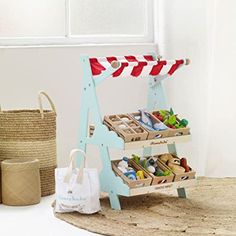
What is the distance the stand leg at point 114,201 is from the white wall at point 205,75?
76 centimetres

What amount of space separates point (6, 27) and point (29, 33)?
123mm

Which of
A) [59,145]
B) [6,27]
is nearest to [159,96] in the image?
[59,145]

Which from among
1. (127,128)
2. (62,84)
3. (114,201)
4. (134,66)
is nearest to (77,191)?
(114,201)

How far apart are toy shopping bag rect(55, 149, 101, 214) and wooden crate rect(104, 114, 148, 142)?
201 mm

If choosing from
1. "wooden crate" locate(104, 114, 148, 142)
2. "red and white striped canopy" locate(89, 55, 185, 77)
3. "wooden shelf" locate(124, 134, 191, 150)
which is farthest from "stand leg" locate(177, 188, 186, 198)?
"red and white striped canopy" locate(89, 55, 185, 77)

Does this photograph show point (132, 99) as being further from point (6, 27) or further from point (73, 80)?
point (6, 27)

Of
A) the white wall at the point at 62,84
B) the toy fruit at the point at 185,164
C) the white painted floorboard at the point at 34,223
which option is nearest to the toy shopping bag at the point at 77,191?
the white painted floorboard at the point at 34,223

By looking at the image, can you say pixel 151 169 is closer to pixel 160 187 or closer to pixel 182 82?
pixel 160 187

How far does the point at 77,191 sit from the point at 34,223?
0.68 feet

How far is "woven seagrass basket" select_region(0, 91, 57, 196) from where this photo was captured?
2.78 metres

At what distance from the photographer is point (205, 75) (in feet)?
10.3

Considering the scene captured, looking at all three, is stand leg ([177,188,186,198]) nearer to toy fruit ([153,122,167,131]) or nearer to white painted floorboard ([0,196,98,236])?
toy fruit ([153,122,167,131])

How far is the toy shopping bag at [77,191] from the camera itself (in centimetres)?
242

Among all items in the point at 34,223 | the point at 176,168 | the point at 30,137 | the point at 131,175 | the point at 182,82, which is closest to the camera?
the point at 34,223
